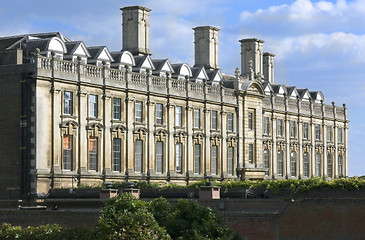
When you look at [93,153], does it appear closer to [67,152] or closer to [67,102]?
[67,152]

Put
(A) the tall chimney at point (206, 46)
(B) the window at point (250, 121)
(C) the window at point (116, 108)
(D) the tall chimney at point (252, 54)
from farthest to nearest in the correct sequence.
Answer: (D) the tall chimney at point (252, 54) → (A) the tall chimney at point (206, 46) → (B) the window at point (250, 121) → (C) the window at point (116, 108)

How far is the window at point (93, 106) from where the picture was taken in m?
68.4

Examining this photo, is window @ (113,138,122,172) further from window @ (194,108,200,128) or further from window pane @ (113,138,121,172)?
window @ (194,108,200,128)

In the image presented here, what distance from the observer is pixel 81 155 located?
67.2 m

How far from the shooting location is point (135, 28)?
261 ft

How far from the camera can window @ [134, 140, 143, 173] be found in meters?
72.9

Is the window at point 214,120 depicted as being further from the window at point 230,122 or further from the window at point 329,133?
A: the window at point 329,133

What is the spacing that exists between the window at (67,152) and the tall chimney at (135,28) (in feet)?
51.8

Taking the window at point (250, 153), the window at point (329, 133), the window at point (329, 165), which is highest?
the window at point (329, 133)

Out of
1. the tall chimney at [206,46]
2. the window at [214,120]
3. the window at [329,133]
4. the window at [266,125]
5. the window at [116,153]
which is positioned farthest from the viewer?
the window at [329,133]

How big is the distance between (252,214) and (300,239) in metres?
2.67

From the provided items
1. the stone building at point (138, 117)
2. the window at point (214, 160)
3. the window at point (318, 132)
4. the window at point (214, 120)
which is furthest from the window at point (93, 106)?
the window at point (318, 132)

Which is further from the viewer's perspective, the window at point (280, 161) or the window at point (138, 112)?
the window at point (280, 161)

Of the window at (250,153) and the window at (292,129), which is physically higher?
the window at (292,129)
